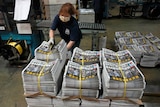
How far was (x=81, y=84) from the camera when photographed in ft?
3.88

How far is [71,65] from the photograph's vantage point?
1.33 metres

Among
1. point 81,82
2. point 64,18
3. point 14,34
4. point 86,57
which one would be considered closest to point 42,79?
point 81,82

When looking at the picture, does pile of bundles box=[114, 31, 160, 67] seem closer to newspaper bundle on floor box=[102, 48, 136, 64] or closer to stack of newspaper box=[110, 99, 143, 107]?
newspaper bundle on floor box=[102, 48, 136, 64]

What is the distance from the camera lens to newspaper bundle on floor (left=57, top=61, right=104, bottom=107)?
46.8 inches

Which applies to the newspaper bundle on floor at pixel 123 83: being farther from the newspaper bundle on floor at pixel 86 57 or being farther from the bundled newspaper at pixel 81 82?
the newspaper bundle on floor at pixel 86 57

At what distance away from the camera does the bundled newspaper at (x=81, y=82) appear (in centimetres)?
119

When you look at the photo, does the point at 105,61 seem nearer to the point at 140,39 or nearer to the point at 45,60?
the point at 45,60

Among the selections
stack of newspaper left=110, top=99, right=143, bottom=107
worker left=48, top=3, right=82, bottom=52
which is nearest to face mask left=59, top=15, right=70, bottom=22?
worker left=48, top=3, right=82, bottom=52

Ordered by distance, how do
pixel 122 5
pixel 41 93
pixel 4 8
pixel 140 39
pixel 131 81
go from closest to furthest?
pixel 131 81, pixel 41 93, pixel 4 8, pixel 140 39, pixel 122 5

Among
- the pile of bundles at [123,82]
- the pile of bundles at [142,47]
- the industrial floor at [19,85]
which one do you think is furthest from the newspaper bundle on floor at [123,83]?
the pile of bundles at [142,47]

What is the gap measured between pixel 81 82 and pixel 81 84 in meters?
0.02

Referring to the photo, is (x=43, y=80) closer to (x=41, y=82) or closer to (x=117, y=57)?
(x=41, y=82)

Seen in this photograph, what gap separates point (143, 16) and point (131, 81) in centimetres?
564

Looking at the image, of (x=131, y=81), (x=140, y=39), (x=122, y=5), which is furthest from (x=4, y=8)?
(x=122, y=5)
